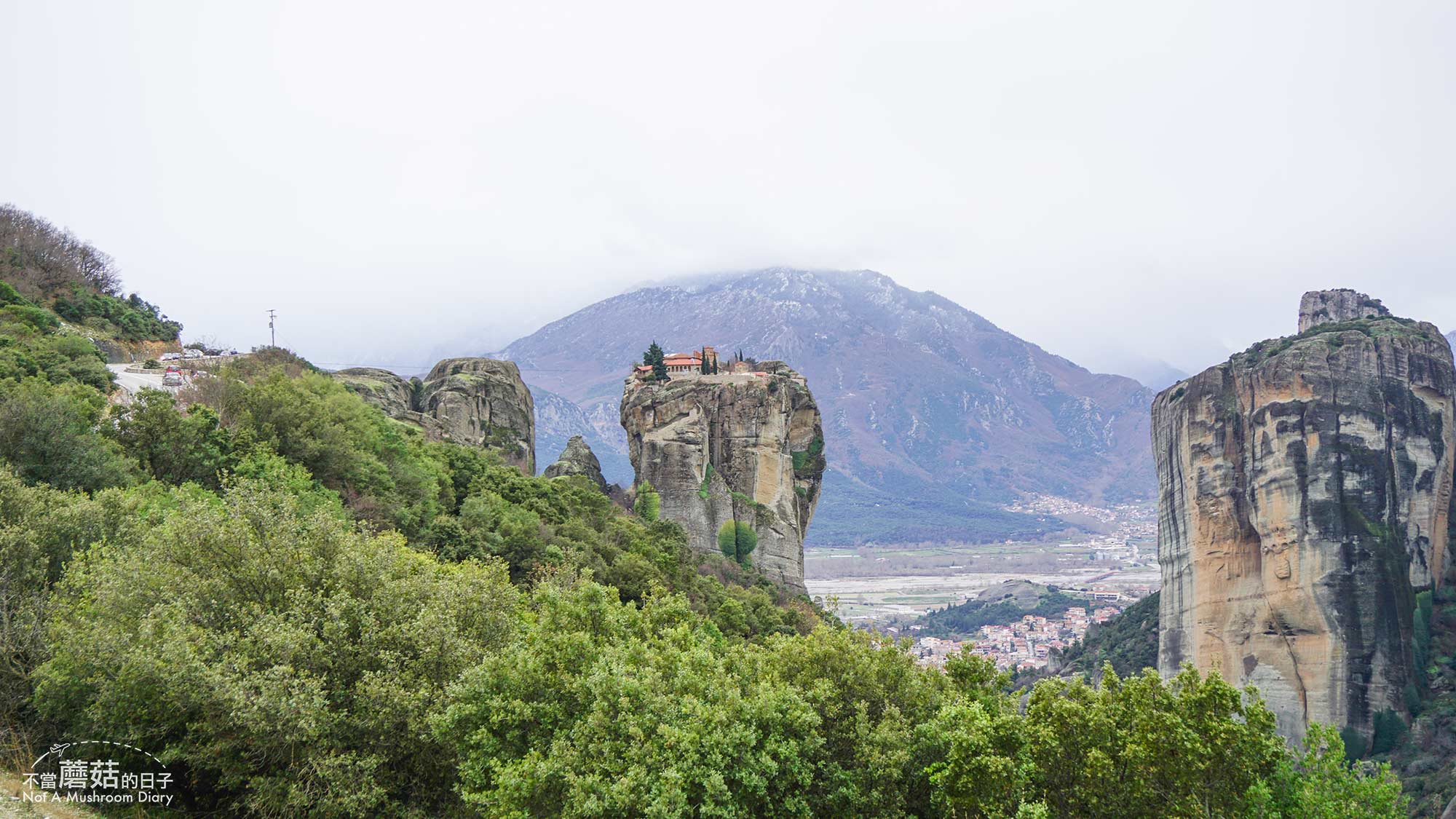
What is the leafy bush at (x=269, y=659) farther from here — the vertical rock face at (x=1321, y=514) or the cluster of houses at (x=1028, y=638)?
the cluster of houses at (x=1028, y=638)

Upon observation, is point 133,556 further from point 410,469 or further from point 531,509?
point 531,509

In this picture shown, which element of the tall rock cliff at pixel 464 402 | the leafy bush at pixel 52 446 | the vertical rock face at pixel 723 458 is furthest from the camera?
the vertical rock face at pixel 723 458

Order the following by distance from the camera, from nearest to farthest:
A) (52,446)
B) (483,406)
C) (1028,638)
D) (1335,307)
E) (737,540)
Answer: (52,446), (737,540), (483,406), (1335,307), (1028,638)

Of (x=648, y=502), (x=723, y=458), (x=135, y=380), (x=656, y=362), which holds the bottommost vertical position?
(x=648, y=502)

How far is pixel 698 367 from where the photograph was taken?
70.6m

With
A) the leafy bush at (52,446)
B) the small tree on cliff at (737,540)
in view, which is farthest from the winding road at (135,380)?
the small tree on cliff at (737,540)

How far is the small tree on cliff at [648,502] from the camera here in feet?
185

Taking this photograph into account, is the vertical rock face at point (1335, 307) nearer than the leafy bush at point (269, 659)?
No

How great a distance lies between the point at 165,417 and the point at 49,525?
11021mm

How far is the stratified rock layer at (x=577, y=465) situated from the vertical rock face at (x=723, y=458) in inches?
163

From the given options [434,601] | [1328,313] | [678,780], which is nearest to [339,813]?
[434,601]

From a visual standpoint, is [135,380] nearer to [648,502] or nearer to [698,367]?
[648,502]

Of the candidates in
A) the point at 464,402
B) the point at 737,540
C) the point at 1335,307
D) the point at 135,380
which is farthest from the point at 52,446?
the point at 1335,307

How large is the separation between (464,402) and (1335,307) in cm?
8421
